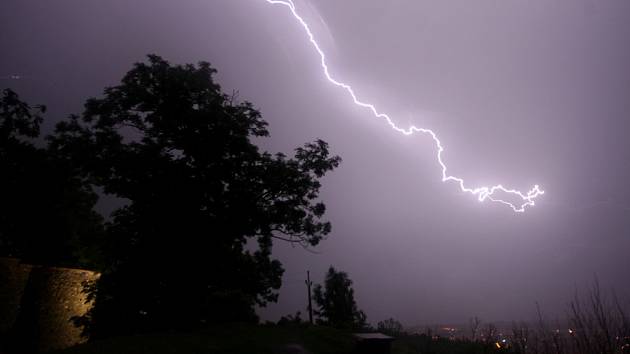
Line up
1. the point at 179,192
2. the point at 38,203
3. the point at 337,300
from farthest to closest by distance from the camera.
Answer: the point at 337,300
the point at 38,203
the point at 179,192

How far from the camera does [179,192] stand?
1492 centimetres

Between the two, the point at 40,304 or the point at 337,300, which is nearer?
the point at 40,304

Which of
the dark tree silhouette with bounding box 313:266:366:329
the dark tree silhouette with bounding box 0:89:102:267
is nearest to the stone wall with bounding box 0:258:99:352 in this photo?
the dark tree silhouette with bounding box 0:89:102:267

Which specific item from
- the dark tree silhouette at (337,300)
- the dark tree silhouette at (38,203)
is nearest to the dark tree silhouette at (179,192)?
the dark tree silhouette at (38,203)

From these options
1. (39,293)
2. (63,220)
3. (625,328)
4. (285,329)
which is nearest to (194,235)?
(285,329)

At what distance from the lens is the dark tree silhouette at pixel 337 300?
135ft

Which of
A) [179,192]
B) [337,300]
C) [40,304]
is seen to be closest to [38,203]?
[40,304]

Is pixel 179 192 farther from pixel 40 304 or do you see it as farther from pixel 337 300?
pixel 337 300

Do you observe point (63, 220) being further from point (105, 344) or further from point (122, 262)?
point (105, 344)

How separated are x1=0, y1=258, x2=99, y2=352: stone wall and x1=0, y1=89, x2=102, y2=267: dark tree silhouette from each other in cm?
196

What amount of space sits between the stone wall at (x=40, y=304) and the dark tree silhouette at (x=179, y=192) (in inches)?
79.0

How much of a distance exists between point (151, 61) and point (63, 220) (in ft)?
38.7

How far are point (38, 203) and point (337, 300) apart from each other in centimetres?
3123

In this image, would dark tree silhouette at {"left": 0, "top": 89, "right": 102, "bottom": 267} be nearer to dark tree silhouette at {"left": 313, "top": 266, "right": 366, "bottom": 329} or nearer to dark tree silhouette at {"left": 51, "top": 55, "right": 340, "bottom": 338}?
dark tree silhouette at {"left": 51, "top": 55, "right": 340, "bottom": 338}
